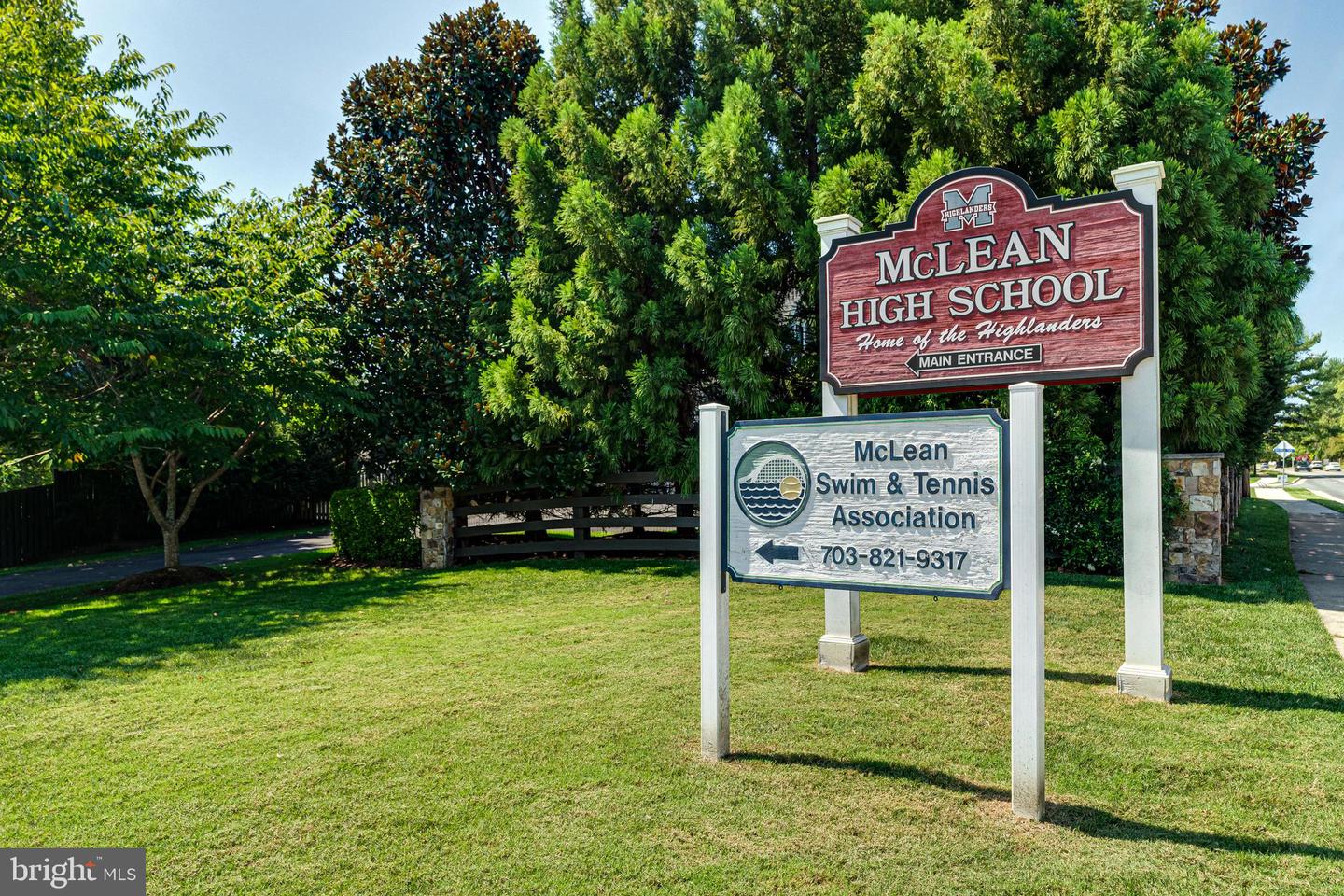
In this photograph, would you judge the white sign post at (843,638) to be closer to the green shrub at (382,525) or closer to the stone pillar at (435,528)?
the stone pillar at (435,528)

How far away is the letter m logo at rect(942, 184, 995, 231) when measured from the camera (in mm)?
5816

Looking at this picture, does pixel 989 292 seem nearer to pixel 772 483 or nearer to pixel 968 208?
pixel 968 208

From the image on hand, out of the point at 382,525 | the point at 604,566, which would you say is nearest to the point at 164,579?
the point at 382,525

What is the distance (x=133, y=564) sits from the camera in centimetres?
1493

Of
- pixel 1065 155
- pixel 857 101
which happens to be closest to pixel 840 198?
pixel 857 101

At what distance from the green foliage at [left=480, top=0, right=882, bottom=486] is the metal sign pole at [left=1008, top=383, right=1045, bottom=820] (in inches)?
292

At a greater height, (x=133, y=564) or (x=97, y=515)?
(x=97, y=515)

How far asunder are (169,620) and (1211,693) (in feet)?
32.8

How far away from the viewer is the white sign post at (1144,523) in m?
5.19

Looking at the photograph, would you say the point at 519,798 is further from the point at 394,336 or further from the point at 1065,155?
the point at 394,336

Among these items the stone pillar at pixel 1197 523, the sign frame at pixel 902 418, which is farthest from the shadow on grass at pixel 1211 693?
the stone pillar at pixel 1197 523

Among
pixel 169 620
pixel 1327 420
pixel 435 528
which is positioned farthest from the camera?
pixel 1327 420

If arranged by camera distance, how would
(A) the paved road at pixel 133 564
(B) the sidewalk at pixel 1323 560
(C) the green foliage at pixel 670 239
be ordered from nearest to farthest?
(B) the sidewalk at pixel 1323 560 < (C) the green foliage at pixel 670 239 < (A) the paved road at pixel 133 564

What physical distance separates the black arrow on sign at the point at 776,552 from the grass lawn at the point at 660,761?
3.64ft
